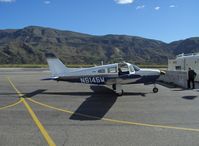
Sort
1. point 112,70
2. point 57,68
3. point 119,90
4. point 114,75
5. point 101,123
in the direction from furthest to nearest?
point 57,68, point 112,70, point 114,75, point 119,90, point 101,123

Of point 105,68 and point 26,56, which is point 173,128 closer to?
point 105,68

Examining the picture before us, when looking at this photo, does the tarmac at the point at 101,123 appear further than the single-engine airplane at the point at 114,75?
No

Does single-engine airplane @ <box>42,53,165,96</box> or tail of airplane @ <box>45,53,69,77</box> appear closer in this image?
single-engine airplane @ <box>42,53,165,96</box>

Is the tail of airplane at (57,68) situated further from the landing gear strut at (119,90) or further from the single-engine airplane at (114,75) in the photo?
the landing gear strut at (119,90)

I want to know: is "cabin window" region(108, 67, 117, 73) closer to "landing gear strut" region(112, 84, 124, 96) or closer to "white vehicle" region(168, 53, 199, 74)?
"landing gear strut" region(112, 84, 124, 96)

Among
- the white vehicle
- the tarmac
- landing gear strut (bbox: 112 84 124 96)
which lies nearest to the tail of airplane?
landing gear strut (bbox: 112 84 124 96)

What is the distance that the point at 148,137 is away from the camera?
26.2 ft

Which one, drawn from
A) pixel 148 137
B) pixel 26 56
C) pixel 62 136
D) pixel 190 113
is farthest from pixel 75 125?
pixel 26 56

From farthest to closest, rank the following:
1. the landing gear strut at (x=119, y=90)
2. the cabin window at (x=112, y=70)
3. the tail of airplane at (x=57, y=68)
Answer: the tail of airplane at (x=57, y=68), the cabin window at (x=112, y=70), the landing gear strut at (x=119, y=90)

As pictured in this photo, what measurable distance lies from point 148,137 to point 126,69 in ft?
34.7

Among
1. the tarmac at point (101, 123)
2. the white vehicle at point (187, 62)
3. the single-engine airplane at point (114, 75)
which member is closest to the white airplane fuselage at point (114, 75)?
the single-engine airplane at point (114, 75)

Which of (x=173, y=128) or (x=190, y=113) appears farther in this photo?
(x=190, y=113)

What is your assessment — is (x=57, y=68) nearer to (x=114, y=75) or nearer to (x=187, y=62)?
(x=114, y=75)

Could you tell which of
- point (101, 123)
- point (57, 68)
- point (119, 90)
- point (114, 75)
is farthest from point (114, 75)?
point (101, 123)
